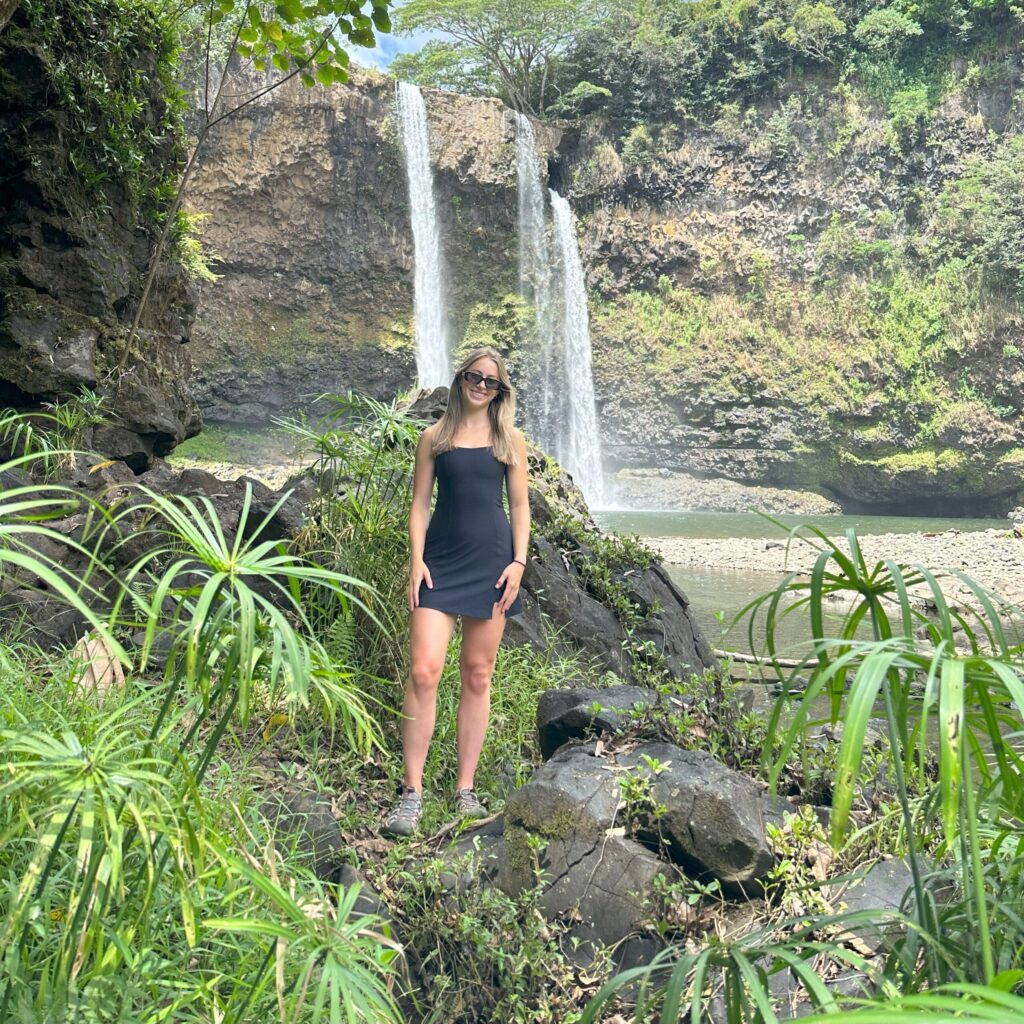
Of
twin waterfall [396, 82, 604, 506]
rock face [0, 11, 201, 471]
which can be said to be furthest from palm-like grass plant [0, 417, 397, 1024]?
twin waterfall [396, 82, 604, 506]

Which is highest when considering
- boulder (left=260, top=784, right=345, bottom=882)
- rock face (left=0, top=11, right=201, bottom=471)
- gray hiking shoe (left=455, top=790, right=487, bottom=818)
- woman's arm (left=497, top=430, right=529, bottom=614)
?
rock face (left=0, top=11, right=201, bottom=471)

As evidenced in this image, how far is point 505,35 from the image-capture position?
27.1 metres

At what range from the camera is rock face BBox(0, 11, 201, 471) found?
5281mm

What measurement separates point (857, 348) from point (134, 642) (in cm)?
2413

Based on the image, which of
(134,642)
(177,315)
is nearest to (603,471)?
(177,315)

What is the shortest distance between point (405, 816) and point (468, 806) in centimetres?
24

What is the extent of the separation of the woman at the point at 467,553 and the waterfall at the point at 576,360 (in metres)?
22.2

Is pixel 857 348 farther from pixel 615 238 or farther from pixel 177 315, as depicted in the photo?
pixel 177 315

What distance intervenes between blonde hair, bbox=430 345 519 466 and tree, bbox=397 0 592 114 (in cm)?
2636

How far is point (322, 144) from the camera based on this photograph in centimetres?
2347

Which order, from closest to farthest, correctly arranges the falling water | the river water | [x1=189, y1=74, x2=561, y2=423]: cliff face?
the river water, [x1=189, y1=74, x2=561, y2=423]: cliff face, the falling water

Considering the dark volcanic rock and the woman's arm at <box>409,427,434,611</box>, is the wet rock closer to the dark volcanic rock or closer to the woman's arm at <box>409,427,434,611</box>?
the dark volcanic rock

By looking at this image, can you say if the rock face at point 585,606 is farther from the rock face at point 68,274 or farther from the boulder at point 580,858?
the rock face at point 68,274

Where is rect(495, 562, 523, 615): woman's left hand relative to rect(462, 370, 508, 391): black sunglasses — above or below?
below
